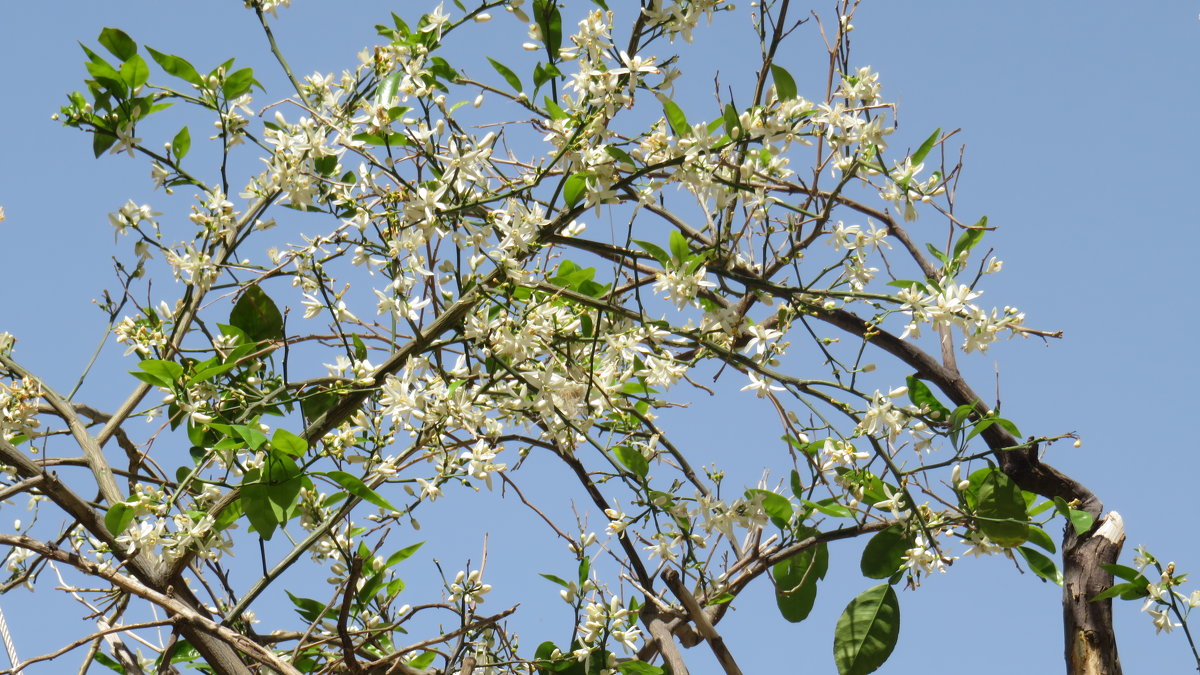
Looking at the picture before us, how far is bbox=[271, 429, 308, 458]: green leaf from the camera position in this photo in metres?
1.19

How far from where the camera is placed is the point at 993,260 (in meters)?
1.34

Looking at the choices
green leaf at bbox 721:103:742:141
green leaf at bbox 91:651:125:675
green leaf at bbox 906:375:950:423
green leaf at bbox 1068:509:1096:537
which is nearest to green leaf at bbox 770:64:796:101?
green leaf at bbox 721:103:742:141

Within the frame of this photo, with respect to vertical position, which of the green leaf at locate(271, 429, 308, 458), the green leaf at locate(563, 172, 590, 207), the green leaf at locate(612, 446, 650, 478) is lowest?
the green leaf at locate(271, 429, 308, 458)

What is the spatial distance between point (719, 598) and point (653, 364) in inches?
16.6

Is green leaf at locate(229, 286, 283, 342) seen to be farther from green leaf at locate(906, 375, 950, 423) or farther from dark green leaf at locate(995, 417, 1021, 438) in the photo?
dark green leaf at locate(995, 417, 1021, 438)

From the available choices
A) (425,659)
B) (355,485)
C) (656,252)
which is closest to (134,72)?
(355,485)

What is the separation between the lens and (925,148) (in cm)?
136

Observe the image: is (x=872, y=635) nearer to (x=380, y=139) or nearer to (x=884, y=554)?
(x=884, y=554)

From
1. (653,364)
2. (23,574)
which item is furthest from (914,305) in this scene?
(23,574)

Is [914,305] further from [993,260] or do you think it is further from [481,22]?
[481,22]

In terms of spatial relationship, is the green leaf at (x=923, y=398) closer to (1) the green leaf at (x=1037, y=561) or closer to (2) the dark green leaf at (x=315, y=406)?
(1) the green leaf at (x=1037, y=561)

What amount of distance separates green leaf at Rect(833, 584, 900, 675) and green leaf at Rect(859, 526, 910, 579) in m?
0.04

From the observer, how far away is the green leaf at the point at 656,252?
1227mm

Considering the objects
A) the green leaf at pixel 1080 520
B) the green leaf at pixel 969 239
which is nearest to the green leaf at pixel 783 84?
the green leaf at pixel 969 239
